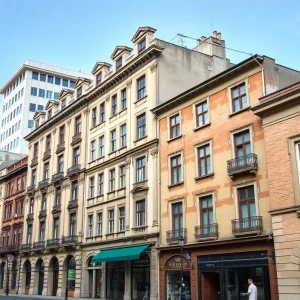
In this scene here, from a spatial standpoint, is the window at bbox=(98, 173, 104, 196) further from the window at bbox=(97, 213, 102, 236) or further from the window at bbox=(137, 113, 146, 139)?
the window at bbox=(137, 113, 146, 139)

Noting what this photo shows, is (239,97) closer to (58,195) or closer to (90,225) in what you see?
(90,225)

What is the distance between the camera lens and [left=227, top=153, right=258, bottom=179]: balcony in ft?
84.5

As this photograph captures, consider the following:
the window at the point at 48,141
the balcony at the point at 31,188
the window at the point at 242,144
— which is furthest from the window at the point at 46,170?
the window at the point at 242,144

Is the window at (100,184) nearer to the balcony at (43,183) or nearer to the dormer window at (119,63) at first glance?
the dormer window at (119,63)

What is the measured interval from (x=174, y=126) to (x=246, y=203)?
9389mm

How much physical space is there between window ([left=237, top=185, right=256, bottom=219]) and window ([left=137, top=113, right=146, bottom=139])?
1207 cm

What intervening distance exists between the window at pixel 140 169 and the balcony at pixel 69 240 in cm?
1023

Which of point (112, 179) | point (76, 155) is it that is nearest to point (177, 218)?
point (112, 179)

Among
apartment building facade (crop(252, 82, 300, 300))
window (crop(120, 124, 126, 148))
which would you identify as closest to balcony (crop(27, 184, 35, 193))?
window (crop(120, 124, 126, 148))

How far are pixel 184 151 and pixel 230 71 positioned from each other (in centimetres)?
650

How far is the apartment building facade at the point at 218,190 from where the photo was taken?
83.4 ft

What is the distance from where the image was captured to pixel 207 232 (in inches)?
1112

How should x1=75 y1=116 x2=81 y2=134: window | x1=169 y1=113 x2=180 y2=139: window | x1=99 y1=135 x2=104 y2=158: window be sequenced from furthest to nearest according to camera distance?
x1=75 y1=116 x2=81 y2=134: window, x1=99 y1=135 x2=104 y2=158: window, x1=169 y1=113 x2=180 y2=139: window

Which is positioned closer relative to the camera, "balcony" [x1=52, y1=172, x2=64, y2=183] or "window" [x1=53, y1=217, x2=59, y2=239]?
"window" [x1=53, y1=217, x2=59, y2=239]
